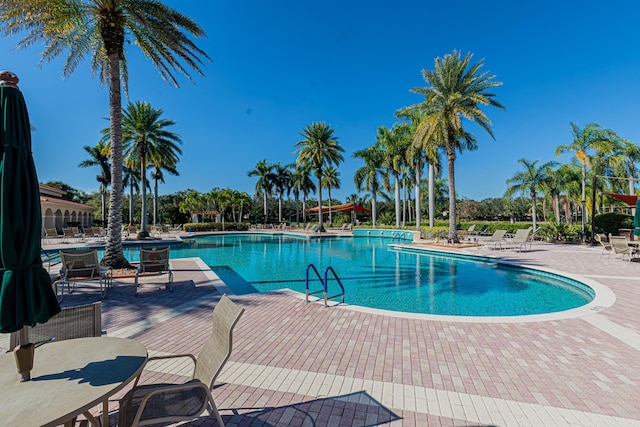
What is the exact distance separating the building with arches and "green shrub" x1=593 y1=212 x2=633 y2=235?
144 feet

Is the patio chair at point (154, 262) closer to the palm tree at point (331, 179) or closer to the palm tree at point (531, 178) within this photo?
the palm tree at point (531, 178)

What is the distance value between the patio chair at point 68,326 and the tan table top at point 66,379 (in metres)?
0.49

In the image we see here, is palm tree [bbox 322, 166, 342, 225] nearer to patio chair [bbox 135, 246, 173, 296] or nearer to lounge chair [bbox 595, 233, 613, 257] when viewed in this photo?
lounge chair [bbox 595, 233, 613, 257]

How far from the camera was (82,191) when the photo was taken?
58.8 meters

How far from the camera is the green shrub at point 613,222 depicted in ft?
61.0

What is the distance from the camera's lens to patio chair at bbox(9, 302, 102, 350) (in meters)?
2.62

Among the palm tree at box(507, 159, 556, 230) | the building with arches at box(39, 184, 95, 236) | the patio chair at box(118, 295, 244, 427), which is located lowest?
the patio chair at box(118, 295, 244, 427)

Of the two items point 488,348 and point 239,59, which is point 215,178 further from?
point 488,348

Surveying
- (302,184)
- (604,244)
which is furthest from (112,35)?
(302,184)

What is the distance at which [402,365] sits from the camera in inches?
137

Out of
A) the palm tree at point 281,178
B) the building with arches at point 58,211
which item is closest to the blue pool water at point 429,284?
the building with arches at point 58,211

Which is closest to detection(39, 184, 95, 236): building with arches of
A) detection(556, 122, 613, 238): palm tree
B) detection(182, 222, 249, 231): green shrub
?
detection(182, 222, 249, 231): green shrub

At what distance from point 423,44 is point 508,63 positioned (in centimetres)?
640

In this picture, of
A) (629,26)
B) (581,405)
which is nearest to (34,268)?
(581,405)
